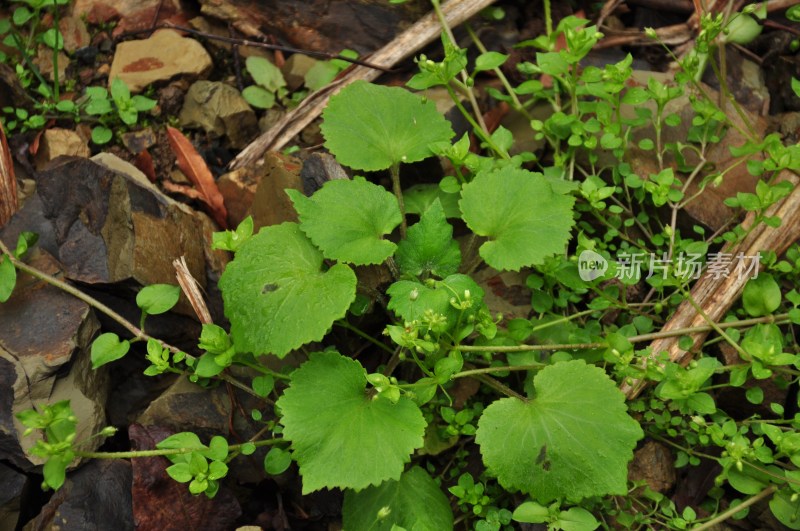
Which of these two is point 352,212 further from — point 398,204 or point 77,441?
point 77,441

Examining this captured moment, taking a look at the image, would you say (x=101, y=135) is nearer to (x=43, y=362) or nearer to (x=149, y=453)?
(x=43, y=362)

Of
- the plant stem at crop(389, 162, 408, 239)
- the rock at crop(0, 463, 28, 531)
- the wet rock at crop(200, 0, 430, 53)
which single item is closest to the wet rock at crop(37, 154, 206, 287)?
the rock at crop(0, 463, 28, 531)

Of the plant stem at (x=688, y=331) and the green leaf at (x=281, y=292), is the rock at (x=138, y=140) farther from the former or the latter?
the plant stem at (x=688, y=331)

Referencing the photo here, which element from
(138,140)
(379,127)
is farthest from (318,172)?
(138,140)

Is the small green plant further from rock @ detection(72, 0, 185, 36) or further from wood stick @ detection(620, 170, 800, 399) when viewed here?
wood stick @ detection(620, 170, 800, 399)

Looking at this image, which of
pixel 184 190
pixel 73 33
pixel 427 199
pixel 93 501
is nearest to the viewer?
pixel 93 501
